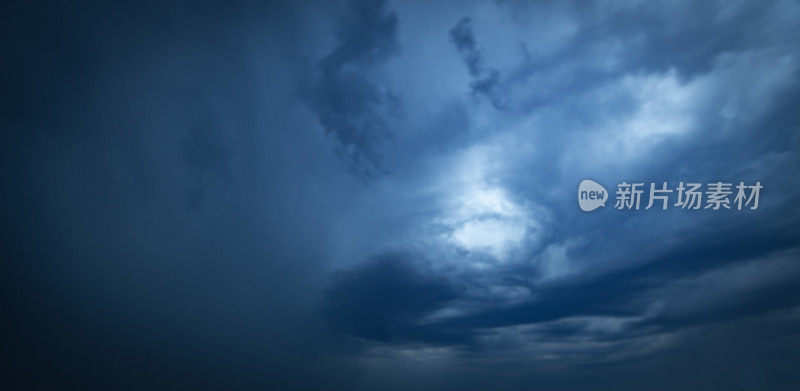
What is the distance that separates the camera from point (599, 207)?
2059 centimetres

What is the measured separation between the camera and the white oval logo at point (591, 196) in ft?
66.8

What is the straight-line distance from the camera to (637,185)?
65.3 feet

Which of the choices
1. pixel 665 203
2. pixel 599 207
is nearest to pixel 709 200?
pixel 665 203

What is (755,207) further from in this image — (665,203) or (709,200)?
(665,203)

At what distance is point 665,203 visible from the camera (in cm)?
1973

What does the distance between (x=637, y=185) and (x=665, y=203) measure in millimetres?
1365

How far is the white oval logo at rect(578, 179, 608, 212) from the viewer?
802 inches

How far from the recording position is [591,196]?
20422 mm

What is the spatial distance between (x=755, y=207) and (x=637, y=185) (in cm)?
486

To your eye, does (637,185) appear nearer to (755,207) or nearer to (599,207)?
(599,207)

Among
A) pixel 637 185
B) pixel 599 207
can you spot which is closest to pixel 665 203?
pixel 637 185

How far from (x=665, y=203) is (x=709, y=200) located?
170 cm

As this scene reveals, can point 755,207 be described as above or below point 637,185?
below

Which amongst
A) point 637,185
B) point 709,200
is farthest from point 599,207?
point 709,200
